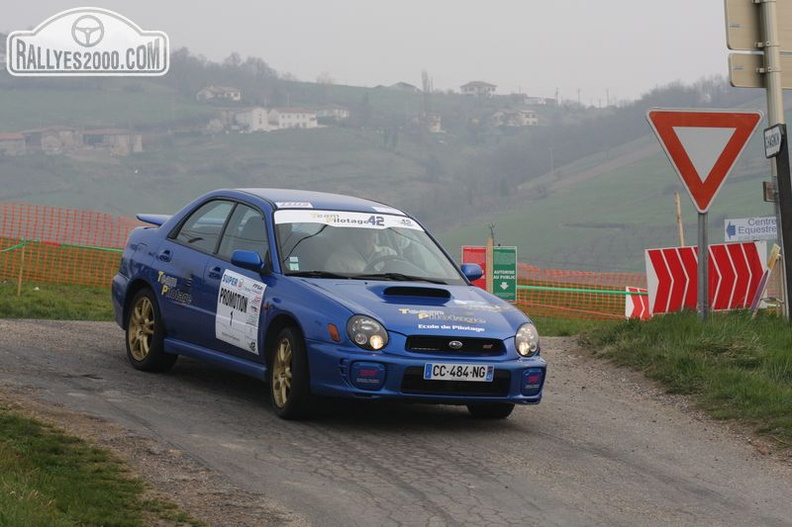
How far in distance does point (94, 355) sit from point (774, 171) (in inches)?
257

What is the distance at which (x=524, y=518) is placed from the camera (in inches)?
259

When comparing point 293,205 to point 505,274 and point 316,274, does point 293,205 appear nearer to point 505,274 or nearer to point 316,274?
point 316,274

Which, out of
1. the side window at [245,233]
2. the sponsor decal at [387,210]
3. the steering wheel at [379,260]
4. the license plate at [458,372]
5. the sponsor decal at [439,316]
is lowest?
the license plate at [458,372]

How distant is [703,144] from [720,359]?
6.16 ft

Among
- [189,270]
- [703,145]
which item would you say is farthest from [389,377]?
[703,145]

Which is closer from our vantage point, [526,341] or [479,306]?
[526,341]

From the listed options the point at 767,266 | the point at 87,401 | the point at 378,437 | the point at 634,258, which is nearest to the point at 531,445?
the point at 378,437

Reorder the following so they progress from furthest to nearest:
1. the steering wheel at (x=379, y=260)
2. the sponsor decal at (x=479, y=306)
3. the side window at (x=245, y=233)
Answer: the side window at (x=245, y=233) → the steering wheel at (x=379, y=260) → the sponsor decal at (x=479, y=306)

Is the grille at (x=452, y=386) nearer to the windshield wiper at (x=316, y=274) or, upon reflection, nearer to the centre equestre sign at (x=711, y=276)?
the windshield wiper at (x=316, y=274)

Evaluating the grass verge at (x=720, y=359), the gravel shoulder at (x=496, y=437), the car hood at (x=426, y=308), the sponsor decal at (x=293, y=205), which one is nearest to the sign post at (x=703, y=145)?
the grass verge at (x=720, y=359)

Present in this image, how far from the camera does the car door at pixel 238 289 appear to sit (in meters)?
9.59

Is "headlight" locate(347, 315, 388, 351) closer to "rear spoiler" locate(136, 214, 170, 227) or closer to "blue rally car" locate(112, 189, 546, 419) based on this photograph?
"blue rally car" locate(112, 189, 546, 419)

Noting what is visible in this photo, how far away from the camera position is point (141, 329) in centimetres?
1112

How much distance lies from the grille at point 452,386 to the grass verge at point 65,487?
2.22 metres
